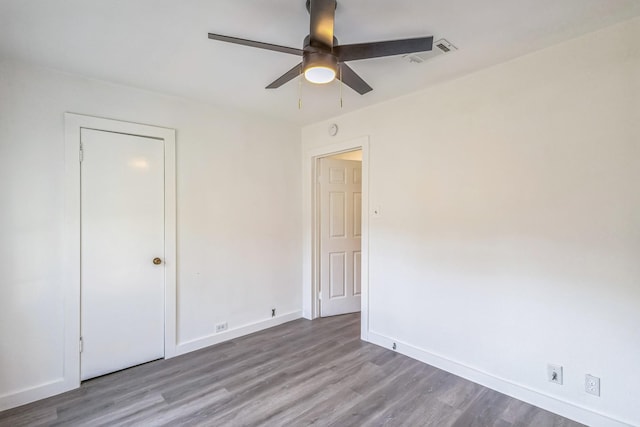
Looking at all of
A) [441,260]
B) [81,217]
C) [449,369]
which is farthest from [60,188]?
[449,369]

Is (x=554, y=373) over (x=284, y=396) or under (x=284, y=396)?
over

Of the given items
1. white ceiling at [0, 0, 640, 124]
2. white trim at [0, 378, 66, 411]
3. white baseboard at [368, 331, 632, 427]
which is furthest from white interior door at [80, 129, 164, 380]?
white baseboard at [368, 331, 632, 427]

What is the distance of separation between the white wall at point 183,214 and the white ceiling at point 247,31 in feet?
0.94

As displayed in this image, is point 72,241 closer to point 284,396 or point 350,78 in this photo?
point 284,396

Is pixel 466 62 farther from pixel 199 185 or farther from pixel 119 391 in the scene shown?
pixel 119 391

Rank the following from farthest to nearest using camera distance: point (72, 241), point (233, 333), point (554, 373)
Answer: point (233, 333), point (72, 241), point (554, 373)

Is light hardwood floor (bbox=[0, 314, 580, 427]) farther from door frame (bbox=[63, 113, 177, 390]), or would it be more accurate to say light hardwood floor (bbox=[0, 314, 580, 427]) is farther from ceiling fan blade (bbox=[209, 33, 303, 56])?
ceiling fan blade (bbox=[209, 33, 303, 56])

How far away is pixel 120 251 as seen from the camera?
2627 mm

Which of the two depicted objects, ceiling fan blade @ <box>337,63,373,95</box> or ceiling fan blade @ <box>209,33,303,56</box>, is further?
ceiling fan blade @ <box>337,63,373,95</box>

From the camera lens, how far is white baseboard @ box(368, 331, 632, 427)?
1925 millimetres

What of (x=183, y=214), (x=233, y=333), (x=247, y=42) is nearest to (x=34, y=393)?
(x=233, y=333)

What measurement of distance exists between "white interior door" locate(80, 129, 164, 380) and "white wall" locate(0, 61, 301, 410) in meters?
0.17

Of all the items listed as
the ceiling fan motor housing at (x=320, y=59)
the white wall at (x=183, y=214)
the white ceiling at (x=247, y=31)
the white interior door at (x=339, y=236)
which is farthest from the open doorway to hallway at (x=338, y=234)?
the ceiling fan motor housing at (x=320, y=59)

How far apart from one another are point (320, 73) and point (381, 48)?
12.9 inches
